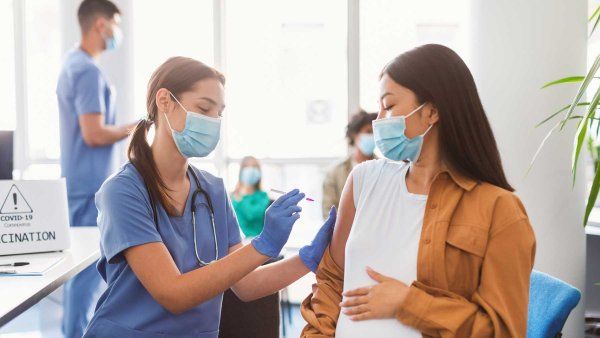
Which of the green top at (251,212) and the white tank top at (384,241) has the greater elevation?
the white tank top at (384,241)

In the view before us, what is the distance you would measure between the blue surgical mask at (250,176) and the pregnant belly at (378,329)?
101 inches

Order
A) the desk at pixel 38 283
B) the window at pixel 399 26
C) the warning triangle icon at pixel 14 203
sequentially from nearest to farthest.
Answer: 1. the desk at pixel 38 283
2. the warning triangle icon at pixel 14 203
3. the window at pixel 399 26

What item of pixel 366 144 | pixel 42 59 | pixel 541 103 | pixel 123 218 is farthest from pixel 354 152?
pixel 42 59

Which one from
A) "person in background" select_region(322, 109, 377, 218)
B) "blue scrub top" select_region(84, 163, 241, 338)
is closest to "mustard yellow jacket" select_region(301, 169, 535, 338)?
"blue scrub top" select_region(84, 163, 241, 338)

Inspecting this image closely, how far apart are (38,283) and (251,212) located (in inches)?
84.7

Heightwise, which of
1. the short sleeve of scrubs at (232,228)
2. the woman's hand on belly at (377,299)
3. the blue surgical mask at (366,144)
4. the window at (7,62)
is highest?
the window at (7,62)

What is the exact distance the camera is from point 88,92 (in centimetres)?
277

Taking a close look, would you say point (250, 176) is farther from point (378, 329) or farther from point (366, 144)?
point (378, 329)

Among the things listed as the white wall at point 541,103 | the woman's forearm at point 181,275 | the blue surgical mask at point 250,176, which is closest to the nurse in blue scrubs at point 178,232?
the woman's forearm at point 181,275

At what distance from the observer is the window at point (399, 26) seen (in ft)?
14.4

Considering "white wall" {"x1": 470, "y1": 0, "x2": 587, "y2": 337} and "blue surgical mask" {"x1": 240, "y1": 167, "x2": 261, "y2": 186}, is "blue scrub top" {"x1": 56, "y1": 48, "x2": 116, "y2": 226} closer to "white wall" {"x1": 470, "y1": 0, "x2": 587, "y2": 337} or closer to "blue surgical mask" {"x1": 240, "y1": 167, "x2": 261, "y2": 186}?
"blue surgical mask" {"x1": 240, "y1": 167, "x2": 261, "y2": 186}

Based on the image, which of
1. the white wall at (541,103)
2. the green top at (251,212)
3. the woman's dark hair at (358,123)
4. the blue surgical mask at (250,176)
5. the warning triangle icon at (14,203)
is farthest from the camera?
the blue surgical mask at (250,176)

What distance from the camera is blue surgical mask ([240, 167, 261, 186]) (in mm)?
3811

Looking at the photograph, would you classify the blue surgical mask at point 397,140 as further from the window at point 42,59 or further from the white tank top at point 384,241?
the window at point 42,59
